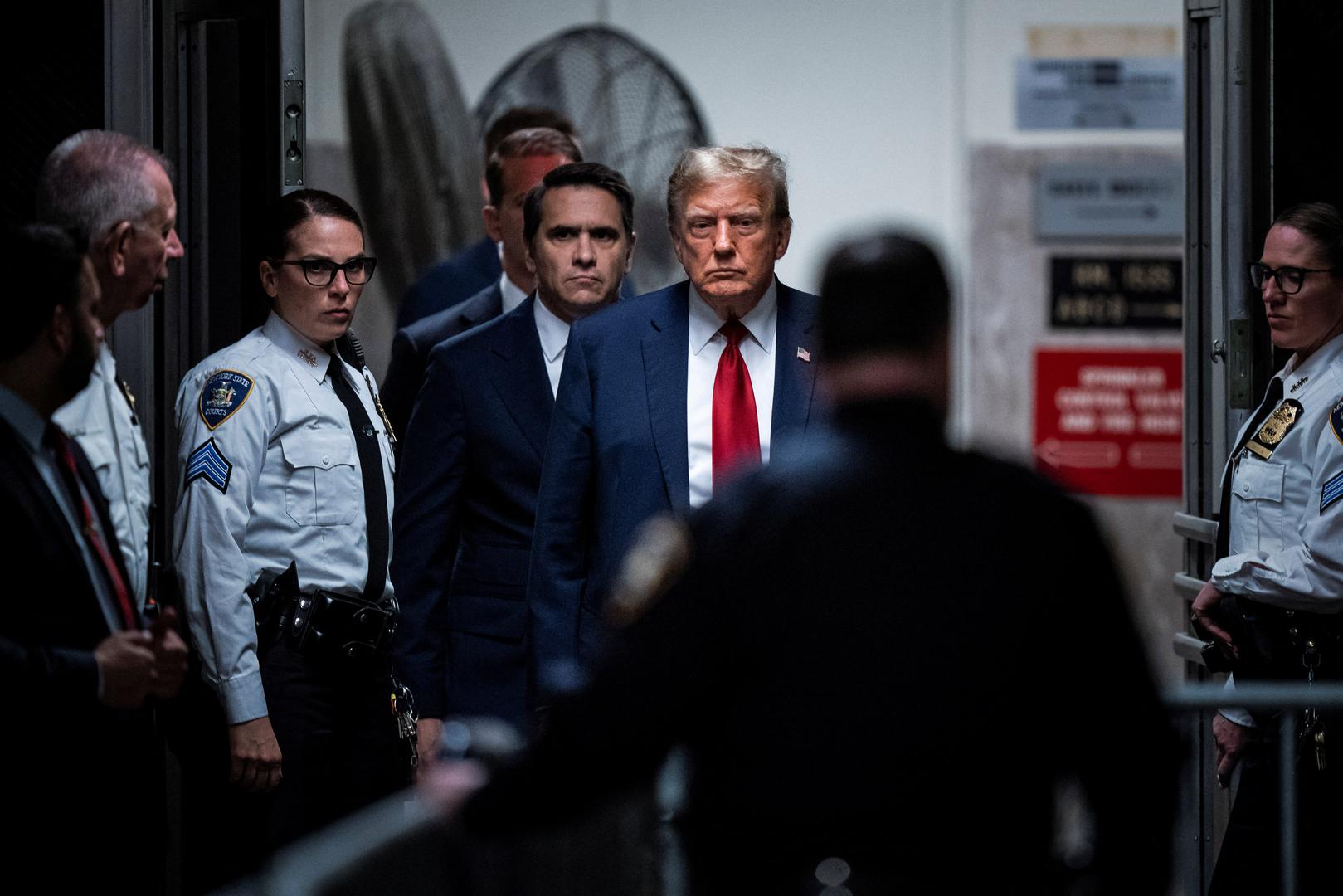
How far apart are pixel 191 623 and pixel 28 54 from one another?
1.27 metres

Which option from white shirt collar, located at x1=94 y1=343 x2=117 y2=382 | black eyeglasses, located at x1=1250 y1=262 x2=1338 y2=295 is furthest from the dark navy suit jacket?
black eyeglasses, located at x1=1250 y1=262 x2=1338 y2=295

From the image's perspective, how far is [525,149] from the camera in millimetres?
4953

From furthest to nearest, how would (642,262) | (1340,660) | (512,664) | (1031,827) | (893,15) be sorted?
(893,15) → (642,262) → (512,664) → (1340,660) → (1031,827)

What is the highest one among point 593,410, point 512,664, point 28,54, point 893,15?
point 893,15

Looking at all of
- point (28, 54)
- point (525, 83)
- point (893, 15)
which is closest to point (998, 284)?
point (893, 15)

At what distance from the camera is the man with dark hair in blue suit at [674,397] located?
3.43 metres

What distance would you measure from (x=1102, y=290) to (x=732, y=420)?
4.02 m

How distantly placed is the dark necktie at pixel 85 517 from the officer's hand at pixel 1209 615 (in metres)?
2.27

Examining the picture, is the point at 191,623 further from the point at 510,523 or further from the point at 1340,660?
the point at 1340,660

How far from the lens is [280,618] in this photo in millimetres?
3477

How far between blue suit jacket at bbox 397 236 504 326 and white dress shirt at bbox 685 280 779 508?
6.99 feet

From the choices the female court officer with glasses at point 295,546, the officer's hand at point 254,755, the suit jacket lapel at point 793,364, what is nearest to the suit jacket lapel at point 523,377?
the female court officer with glasses at point 295,546

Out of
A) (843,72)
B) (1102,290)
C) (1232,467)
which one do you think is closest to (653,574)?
(1232,467)

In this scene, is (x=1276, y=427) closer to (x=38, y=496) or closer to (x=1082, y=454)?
(x=38, y=496)
